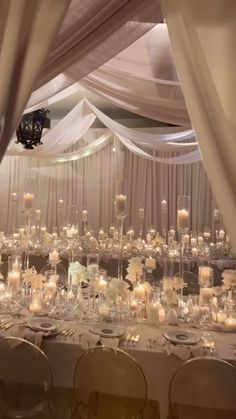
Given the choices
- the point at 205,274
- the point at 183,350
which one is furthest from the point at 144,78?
the point at 183,350

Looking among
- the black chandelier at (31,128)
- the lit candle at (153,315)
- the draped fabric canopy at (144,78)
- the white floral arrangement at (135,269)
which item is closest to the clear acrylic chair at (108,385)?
the lit candle at (153,315)

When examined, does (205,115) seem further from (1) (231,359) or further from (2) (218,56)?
(1) (231,359)

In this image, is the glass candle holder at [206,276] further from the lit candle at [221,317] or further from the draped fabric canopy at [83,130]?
the draped fabric canopy at [83,130]

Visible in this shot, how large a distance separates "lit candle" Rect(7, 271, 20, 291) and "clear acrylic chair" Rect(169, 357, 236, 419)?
1.36 meters

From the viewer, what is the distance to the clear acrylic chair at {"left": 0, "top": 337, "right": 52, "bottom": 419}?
1.74 m

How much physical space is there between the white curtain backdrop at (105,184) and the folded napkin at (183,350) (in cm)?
693

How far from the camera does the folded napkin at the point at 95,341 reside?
1901mm

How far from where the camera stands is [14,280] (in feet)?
8.59

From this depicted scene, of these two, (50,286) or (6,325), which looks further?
(50,286)

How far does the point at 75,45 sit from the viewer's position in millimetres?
1555

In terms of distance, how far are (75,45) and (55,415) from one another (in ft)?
5.36

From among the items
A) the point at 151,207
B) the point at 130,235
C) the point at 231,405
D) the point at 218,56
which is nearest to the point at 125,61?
the point at 218,56

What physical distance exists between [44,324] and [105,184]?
23.9ft

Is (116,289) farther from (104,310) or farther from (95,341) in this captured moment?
(95,341)
